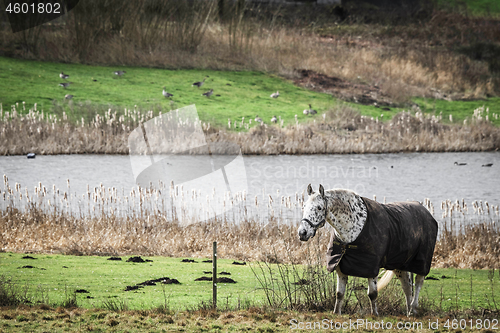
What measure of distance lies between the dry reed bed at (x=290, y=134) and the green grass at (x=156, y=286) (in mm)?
13989

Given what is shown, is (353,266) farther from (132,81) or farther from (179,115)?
(132,81)

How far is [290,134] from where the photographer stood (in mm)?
27438

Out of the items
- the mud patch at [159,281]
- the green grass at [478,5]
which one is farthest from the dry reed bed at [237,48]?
the mud patch at [159,281]

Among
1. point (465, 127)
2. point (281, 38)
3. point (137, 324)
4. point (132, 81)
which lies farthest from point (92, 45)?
point (137, 324)

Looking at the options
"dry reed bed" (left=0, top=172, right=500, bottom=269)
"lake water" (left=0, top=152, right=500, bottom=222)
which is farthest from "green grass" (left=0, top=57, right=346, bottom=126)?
"dry reed bed" (left=0, top=172, right=500, bottom=269)

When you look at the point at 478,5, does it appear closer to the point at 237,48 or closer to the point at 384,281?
the point at 237,48

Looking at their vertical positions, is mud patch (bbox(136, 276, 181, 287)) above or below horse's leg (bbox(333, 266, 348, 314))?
below

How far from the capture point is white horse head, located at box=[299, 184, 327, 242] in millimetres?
6641

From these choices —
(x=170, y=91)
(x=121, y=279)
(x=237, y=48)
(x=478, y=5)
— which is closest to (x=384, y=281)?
(x=121, y=279)

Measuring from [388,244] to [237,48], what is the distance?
31.2m

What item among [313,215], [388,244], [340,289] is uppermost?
[313,215]

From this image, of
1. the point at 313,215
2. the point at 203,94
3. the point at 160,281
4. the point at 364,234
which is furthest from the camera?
the point at 203,94

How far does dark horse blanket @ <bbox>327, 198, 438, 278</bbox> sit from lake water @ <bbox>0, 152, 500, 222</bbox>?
412 inches

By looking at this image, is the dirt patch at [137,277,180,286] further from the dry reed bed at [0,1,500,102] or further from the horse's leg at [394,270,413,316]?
the dry reed bed at [0,1,500,102]
